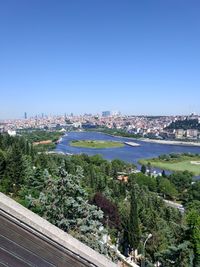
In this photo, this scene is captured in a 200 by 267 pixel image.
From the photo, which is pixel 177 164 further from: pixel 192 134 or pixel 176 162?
pixel 192 134

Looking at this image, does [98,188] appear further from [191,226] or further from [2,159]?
[191,226]

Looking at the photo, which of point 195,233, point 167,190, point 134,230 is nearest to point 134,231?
point 134,230

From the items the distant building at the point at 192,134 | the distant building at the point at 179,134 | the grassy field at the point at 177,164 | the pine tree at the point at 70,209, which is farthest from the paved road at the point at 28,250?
the distant building at the point at 192,134

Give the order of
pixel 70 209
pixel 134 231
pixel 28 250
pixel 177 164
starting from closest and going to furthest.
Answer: pixel 28 250
pixel 70 209
pixel 134 231
pixel 177 164

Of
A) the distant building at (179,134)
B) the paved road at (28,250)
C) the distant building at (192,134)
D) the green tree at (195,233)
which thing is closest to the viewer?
the paved road at (28,250)

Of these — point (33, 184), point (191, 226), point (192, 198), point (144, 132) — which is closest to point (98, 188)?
point (33, 184)

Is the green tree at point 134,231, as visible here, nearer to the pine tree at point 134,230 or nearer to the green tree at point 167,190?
the pine tree at point 134,230

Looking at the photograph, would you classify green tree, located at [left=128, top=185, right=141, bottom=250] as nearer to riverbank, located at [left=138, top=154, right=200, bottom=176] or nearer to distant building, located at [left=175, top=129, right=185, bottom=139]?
riverbank, located at [left=138, top=154, right=200, bottom=176]
